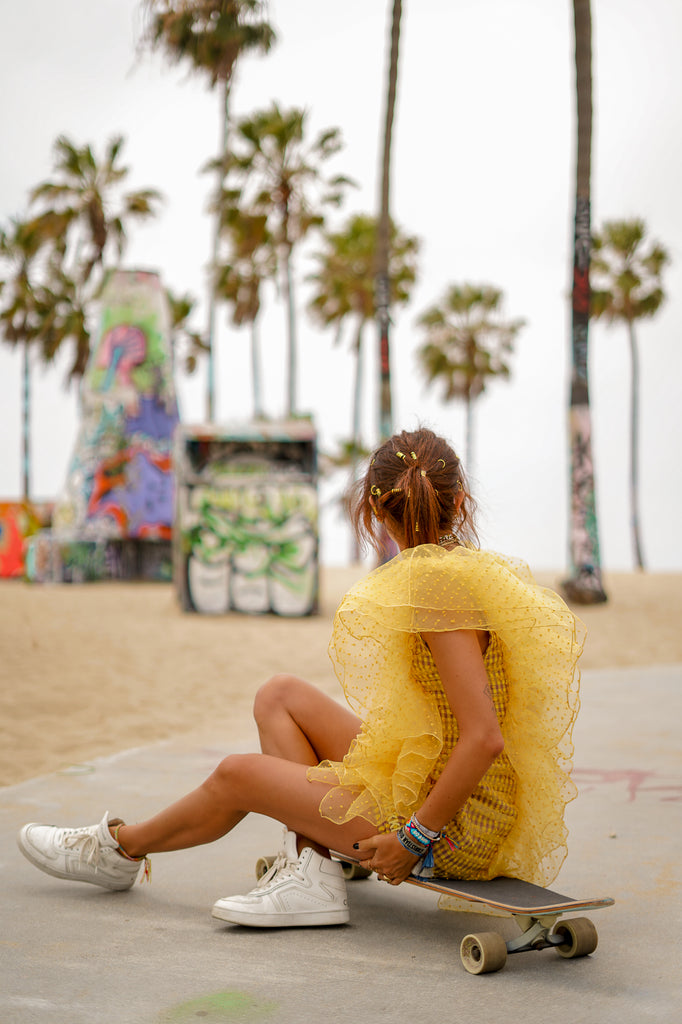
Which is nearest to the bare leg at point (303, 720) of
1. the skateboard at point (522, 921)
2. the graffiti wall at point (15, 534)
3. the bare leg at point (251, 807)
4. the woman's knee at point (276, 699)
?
the woman's knee at point (276, 699)

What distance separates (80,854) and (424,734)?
1.14m

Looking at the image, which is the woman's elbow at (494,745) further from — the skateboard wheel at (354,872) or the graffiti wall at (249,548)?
the graffiti wall at (249,548)

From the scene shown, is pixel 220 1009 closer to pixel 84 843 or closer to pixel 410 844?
pixel 410 844

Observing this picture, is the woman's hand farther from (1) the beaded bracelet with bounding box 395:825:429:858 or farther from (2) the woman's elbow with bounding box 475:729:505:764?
(2) the woman's elbow with bounding box 475:729:505:764

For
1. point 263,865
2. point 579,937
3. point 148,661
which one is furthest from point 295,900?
point 148,661

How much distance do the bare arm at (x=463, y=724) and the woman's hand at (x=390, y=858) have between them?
0.11m

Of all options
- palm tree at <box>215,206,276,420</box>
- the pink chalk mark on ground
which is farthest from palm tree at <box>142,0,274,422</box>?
the pink chalk mark on ground

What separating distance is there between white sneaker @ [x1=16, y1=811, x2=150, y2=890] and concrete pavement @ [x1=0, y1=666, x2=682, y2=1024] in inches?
3.3

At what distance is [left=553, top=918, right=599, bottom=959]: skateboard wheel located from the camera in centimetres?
247

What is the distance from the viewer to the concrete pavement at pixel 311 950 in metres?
2.20

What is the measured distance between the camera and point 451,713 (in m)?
2.54

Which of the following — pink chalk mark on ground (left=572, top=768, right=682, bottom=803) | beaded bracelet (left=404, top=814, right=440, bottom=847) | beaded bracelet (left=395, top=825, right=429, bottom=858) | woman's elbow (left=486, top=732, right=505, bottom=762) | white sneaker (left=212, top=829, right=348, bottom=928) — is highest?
woman's elbow (left=486, top=732, right=505, bottom=762)

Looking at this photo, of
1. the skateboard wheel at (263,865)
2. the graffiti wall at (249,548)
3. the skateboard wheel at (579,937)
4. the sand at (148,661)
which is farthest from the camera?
the graffiti wall at (249,548)

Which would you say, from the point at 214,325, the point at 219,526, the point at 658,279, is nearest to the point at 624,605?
the point at 219,526
